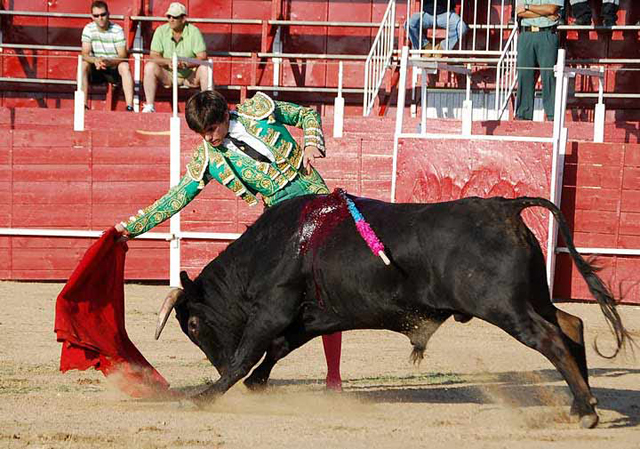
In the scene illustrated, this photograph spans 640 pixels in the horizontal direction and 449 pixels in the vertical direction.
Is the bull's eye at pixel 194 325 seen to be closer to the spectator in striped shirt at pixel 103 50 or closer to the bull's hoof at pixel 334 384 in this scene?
the bull's hoof at pixel 334 384

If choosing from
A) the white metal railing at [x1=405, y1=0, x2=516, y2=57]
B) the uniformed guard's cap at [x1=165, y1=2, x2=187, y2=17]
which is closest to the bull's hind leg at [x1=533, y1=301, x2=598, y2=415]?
the white metal railing at [x1=405, y1=0, x2=516, y2=57]

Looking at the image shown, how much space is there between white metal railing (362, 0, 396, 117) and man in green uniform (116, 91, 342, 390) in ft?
16.7

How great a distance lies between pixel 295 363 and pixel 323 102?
599cm

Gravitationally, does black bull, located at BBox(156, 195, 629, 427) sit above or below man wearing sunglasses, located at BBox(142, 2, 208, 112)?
below

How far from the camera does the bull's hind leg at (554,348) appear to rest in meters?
4.17

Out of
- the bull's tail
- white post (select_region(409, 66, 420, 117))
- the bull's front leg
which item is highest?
white post (select_region(409, 66, 420, 117))

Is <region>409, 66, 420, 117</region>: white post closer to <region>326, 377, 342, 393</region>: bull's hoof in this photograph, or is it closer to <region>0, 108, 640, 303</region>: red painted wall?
<region>0, 108, 640, 303</region>: red painted wall

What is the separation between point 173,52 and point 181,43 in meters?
0.10

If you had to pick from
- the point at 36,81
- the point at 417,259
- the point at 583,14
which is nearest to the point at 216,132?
the point at 417,259

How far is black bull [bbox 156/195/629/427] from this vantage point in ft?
13.8

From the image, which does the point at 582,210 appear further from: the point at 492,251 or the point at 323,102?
the point at 492,251

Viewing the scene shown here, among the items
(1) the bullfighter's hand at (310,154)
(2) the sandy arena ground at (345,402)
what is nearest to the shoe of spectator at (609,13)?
(2) the sandy arena ground at (345,402)

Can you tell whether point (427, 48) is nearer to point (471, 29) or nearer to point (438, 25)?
point (438, 25)

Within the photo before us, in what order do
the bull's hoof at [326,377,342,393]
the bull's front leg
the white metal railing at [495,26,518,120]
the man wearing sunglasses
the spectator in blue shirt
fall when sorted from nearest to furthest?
the bull's front leg
the bull's hoof at [326,377,342,393]
the white metal railing at [495,26,518,120]
the man wearing sunglasses
the spectator in blue shirt
